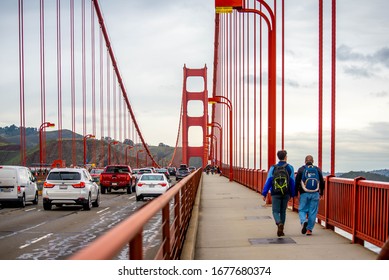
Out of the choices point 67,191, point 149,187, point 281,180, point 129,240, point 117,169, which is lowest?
point 149,187

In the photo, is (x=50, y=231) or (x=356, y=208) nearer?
(x=356, y=208)

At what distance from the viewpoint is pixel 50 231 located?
1620 cm

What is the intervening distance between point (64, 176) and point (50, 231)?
30.6 feet

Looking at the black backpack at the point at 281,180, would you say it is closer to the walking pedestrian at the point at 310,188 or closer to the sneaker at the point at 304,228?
the walking pedestrian at the point at 310,188

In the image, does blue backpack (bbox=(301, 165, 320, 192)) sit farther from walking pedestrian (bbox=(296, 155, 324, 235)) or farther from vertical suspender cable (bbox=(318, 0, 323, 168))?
vertical suspender cable (bbox=(318, 0, 323, 168))

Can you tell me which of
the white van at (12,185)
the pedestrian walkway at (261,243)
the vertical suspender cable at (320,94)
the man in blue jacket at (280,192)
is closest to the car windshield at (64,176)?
the white van at (12,185)

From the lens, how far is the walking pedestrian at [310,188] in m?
12.4

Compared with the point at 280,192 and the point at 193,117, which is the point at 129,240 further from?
the point at 193,117

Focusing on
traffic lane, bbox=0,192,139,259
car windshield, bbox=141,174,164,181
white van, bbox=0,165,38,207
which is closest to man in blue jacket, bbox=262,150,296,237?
traffic lane, bbox=0,192,139,259

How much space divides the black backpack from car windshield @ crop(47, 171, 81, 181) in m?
13.7

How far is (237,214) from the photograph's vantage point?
61.8 ft

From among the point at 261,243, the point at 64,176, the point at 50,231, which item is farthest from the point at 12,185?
the point at 261,243

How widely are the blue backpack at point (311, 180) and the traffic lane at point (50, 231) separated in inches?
161
